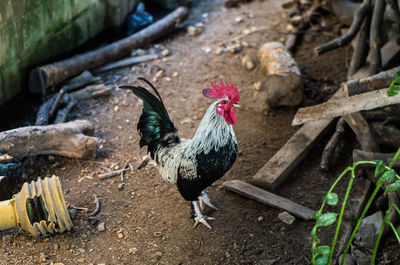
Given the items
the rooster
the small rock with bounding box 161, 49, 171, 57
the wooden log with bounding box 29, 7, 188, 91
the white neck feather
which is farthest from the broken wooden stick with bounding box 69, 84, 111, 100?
the white neck feather

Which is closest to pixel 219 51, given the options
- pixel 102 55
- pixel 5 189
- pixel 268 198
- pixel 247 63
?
pixel 247 63

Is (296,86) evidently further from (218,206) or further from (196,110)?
(218,206)

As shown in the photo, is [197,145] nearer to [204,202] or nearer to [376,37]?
[204,202]

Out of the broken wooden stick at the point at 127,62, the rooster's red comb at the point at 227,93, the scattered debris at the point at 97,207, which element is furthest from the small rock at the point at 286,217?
the broken wooden stick at the point at 127,62

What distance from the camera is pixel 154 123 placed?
→ 4.20m

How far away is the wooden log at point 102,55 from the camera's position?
5.79 meters

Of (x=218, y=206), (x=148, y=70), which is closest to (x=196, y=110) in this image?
(x=148, y=70)

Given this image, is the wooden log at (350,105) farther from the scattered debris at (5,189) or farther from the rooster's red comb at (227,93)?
the scattered debris at (5,189)

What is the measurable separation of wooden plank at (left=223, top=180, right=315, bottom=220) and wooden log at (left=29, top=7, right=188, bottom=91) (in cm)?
277

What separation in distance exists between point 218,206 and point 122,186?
100cm

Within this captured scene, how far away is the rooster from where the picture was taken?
3.89 meters

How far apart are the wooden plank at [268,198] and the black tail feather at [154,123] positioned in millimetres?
772

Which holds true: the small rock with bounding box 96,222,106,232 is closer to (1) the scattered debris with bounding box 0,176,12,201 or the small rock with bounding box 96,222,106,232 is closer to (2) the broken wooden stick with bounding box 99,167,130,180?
(2) the broken wooden stick with bounding box 99,167,130,180

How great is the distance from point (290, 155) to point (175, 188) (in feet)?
4.08
